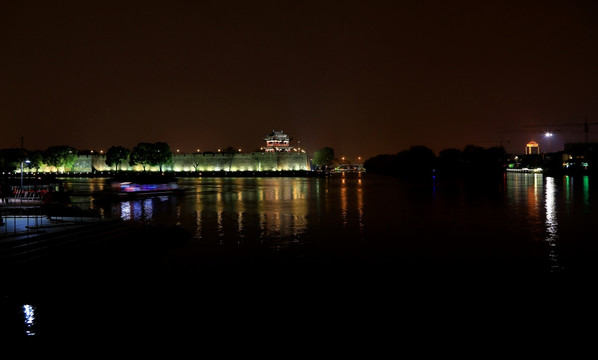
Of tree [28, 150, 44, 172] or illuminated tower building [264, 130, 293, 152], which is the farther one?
illuminated tower building [264, 130, 293, 152]

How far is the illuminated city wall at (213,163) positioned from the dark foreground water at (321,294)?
→ 79138 millimetres

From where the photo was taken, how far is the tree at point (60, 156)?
9262cm

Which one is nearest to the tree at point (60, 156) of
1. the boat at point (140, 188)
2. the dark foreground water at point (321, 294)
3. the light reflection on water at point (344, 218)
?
the boat at point (140, 188)

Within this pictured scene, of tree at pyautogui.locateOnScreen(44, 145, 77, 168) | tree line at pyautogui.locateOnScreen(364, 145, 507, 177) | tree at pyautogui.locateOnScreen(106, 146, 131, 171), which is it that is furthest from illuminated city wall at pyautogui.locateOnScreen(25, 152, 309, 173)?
tree line at pyautogui.locateOnScreen(364, 145, 507, 177)

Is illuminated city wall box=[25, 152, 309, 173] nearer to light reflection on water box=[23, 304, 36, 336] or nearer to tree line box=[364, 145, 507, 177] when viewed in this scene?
tree line box=[364, 145, 507, 177]

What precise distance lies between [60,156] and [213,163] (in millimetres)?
27874

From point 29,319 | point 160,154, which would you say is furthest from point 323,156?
point 29,319

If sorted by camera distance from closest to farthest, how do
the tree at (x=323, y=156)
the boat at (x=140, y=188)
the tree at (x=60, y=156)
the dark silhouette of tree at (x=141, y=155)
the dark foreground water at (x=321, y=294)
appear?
the dark foreground water at (x=321, y=294)
the boat at (x=140, y=188)
the dark silhouette of tree at (x=141, y=155)
the tree at (x=60, y=156)
the tree at (x=323, y=156)

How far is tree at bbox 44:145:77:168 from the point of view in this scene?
304ft

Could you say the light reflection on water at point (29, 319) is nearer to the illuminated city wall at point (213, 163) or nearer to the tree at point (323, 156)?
the illuminated city wall at point (213, 163)

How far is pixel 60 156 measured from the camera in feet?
305

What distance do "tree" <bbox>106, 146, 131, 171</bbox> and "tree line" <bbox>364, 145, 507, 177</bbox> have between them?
178 feet

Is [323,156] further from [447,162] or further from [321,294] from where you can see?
[321,294]

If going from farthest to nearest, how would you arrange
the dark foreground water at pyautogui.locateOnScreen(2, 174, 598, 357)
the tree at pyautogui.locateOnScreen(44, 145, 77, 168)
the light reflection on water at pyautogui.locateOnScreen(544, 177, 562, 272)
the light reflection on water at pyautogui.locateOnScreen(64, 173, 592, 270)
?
the tree at pyautogui.locateOnScreen(44, 145, 77, 168) → the light reflection on water at pyautogui.locateOnScreen(64, 173, 592, 270) → the light reflection on water at pyautogui.locateOnScreen(544, 177, 562, 272) → the dark foreground water at pyautogui.locateOnScreen(2, 174, 598, 357)
